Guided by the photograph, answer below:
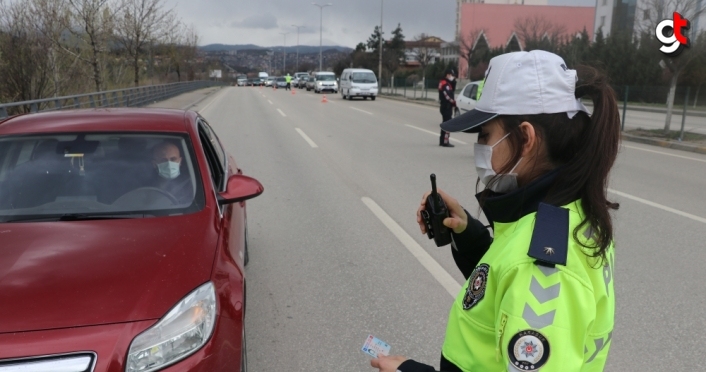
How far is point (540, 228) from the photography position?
1288mm

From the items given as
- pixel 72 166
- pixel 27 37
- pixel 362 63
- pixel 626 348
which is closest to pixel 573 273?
pixel 626 348

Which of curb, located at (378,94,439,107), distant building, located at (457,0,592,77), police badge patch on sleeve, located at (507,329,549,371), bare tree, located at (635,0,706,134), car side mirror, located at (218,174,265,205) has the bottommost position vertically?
curb, located at (378,94,439,107)

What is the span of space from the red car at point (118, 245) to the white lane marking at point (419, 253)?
184cm

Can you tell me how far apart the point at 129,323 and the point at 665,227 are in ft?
20.9

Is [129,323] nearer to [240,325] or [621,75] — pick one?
[240,325]

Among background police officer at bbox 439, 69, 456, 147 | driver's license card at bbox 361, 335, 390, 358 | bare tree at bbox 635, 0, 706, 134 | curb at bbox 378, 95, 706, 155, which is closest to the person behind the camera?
driver's license card at bbox 361, 335, 390, 358

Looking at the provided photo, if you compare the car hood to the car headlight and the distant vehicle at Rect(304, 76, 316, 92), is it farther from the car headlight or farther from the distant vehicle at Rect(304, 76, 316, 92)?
the distant vehicle at Rect(304, 76, 316, 92)

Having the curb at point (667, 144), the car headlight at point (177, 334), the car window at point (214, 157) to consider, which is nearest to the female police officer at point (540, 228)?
the car headlight at point (177, 334)

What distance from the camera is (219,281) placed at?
9.49ft

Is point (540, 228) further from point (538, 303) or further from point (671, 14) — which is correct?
point (671, 14)

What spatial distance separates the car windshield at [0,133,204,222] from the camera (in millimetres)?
3570

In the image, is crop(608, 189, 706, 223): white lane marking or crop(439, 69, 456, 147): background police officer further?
crop(439, 69, 456, 147): background police officer

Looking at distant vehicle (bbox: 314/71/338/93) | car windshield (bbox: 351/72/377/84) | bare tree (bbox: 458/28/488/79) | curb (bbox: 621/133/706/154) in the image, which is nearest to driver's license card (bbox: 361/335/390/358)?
curb (bbox: 621/133/706/154)

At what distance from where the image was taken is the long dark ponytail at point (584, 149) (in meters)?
1.43
